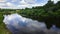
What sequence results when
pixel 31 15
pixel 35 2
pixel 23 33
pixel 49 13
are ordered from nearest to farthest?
pixel 23 33 < pixel 35 2 < pixel 49 13 < pixel 31 15

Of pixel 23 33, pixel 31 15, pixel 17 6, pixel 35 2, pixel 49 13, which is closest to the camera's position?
pixel 23 33

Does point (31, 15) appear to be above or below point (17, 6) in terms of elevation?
below

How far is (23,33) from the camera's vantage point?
1046 centimetres

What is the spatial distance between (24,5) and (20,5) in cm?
49

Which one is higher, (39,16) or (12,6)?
(12,6)

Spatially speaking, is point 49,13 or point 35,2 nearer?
point 35,2

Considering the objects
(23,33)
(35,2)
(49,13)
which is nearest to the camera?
(23,33)

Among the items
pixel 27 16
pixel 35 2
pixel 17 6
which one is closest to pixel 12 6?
pixel 17 6

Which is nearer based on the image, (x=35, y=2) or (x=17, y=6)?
(x=17, y=6)

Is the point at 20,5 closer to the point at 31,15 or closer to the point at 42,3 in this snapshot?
the point at 42,3

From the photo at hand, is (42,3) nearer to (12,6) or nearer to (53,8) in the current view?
(12,6)

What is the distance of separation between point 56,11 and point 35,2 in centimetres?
646

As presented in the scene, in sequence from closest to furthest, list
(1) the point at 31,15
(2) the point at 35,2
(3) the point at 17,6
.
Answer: (3) the point at 17,6, (2) the point at 35,2, (1) the point at 31,15

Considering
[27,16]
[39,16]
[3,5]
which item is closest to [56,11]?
[39,16]
